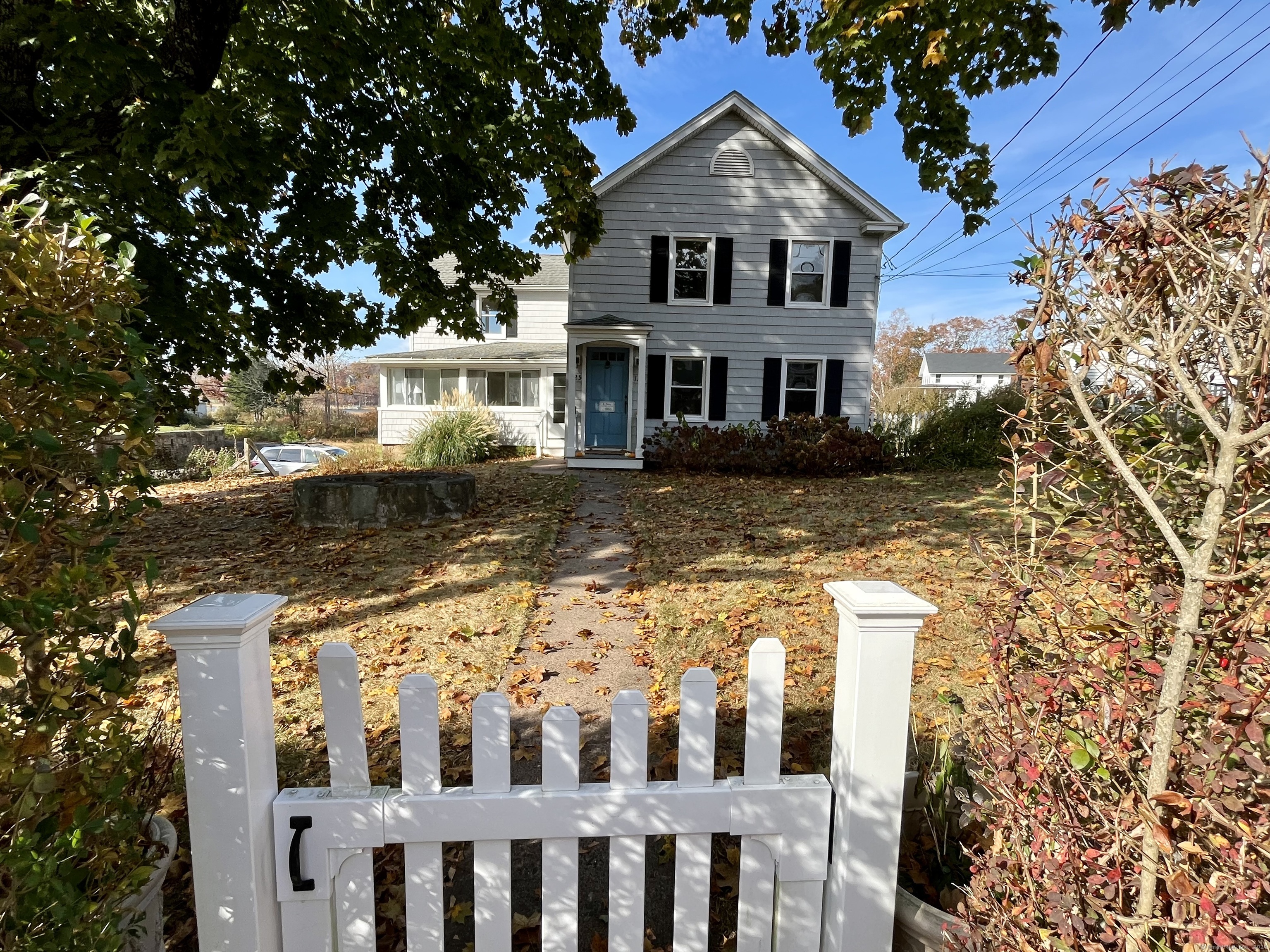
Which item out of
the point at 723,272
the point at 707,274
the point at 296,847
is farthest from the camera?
the point at 707,274

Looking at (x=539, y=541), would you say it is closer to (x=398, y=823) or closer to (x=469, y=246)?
(x=469, y=246)

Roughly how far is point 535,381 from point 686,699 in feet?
57.6

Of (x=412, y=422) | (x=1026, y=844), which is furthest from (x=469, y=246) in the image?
(x=412, y=422)

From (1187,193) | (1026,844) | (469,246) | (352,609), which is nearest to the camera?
(1187,193)

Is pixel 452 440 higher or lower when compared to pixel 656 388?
lower

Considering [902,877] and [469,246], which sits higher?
[469,246]

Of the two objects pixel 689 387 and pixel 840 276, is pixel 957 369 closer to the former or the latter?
pixel 840 276

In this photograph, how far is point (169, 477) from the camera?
13273 mm

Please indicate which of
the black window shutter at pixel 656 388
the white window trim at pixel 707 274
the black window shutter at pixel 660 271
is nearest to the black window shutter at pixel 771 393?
the white window trim at pixel 707 274

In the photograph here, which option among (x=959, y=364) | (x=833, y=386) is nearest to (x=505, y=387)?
(x=833, y=386)

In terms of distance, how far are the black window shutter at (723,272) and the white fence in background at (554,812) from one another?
1275 centimetres

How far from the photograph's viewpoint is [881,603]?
1429 mm

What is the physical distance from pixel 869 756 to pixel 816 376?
13032mm

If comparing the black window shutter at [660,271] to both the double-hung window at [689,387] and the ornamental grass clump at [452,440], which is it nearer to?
the double-hung window at [689,387]
